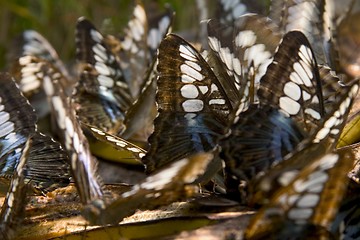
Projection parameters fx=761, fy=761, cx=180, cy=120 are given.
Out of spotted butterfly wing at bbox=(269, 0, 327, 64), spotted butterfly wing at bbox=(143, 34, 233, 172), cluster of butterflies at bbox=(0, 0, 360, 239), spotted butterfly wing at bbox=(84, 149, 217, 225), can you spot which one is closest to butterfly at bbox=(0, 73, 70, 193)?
cluster of butterflies at bbox=(0, 0, 360, 239)

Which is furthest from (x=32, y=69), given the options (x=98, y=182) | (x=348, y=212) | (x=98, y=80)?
(x=348, y=212)

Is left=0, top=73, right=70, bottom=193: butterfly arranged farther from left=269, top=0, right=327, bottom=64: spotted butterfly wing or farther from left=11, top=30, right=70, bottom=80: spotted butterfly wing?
left=11, top=30, right=70, bottom=80: spotted butterfly wing

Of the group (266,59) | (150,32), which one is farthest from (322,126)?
(150,32)

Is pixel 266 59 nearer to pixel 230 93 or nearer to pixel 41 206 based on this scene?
pixel 230 93

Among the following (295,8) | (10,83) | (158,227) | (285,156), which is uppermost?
(295,8)

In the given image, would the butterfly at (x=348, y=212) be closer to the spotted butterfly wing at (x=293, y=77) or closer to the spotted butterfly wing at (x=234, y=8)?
the spotted butterfly wing at (x=293, y=77)

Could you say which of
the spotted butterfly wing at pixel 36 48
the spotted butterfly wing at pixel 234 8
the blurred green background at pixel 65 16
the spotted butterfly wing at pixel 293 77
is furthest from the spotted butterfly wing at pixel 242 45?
the blurred green background at pixel 65 16

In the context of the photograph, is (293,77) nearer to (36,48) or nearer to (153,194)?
(153,194)
